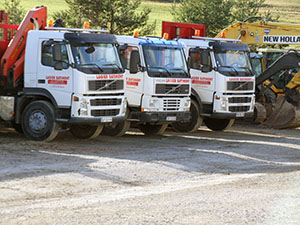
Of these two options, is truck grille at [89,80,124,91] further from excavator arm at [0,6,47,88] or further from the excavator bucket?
the excavator bucket

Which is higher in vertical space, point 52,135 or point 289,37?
point 289,37

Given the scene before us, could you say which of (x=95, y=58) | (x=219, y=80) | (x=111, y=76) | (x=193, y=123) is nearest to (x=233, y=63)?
(x=219, y=80)

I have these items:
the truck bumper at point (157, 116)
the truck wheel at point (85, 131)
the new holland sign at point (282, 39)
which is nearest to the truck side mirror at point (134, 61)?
the truck bumper at point (157, 116)

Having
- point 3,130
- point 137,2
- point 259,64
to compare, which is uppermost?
point 137,2

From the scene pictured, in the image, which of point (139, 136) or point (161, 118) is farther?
point (139, 136)

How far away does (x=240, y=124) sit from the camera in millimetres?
23531

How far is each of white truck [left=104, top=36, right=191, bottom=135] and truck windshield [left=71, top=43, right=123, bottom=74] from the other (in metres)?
0.94

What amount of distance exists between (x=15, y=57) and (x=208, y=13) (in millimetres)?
26310

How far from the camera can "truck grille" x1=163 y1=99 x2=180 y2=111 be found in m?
17.6

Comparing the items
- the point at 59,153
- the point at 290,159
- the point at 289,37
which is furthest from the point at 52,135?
the point at 289,37

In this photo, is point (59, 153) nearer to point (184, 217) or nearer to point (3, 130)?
point (3, 130)

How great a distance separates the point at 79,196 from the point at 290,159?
6.58 m

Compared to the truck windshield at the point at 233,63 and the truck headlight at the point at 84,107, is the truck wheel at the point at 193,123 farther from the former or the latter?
the truck headlight at the point at 84,107

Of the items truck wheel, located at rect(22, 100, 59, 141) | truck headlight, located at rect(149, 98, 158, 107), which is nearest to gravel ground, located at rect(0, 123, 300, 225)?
truck wheel, located at rect(22, 100, 59, 141)
